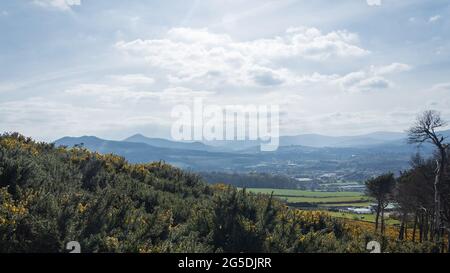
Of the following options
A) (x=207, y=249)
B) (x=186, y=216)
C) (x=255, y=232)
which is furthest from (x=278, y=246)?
(x=186, y=216)

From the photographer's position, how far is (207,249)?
371 inches

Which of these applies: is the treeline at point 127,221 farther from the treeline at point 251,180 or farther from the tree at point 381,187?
the treeline at point 251,180

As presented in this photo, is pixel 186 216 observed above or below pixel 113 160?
below

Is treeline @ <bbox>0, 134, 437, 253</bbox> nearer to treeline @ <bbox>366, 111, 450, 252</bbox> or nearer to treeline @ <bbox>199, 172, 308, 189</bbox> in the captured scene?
treeline @ <bbox>366, 111, 450, 252</bbox>

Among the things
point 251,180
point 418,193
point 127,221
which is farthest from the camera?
point 251,180

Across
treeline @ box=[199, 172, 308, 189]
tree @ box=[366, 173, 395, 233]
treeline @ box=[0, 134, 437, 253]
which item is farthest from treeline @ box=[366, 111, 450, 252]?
treeline @ box=[199, 172, 308, 189]

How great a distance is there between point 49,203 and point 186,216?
5.73 meters

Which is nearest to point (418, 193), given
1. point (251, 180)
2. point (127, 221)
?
point (127, 221)

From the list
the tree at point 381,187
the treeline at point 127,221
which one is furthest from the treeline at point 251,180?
the treeline at point 127,221

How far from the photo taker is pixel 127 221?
1011 centimetres

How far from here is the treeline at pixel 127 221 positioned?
807 centimetres

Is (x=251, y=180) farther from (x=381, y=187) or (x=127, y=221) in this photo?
(x=127, y=221)
